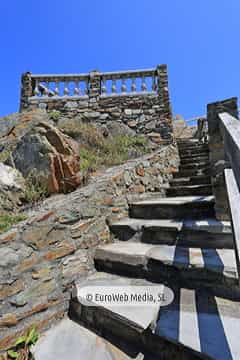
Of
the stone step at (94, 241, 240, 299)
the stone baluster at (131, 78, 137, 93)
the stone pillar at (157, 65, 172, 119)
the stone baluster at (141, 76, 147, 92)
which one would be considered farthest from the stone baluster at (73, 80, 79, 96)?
the stone step at (94, 241, 240, 299)

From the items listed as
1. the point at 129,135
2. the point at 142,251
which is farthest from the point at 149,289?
the point at 129,135

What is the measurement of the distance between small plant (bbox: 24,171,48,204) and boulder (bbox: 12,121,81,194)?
0.03m

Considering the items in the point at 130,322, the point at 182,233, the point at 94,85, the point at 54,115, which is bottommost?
the point at 130,322

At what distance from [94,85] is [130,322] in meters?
5.50

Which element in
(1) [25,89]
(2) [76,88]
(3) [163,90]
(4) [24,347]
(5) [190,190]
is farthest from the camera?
(2) [76,88]

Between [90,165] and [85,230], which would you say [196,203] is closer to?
[85,230]

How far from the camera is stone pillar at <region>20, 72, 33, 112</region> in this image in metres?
4.95

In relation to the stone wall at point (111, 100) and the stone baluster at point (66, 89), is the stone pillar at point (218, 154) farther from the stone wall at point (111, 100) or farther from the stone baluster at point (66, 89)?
the stone baluster at point (66, 89)

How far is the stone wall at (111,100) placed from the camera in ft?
15.9

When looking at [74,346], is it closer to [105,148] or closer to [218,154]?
[218,154]

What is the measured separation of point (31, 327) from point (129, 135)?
4.10m

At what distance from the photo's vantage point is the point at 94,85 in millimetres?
5102

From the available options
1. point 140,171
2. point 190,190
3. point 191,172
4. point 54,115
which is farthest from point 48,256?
point 54,115

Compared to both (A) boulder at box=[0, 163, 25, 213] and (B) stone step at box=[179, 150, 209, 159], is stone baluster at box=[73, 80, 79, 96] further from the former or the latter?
(A) boulder at box=[0, 163, 25, 213]
